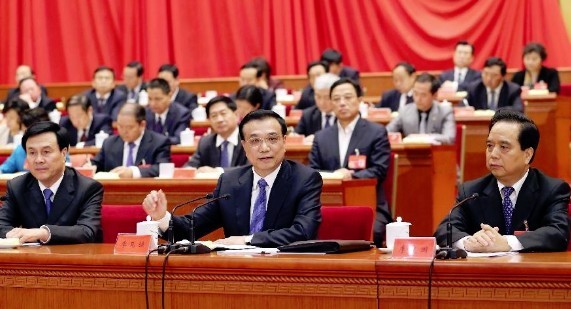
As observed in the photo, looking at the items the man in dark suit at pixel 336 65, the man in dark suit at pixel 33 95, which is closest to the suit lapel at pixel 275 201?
the man in dark suit at pixel 336 65

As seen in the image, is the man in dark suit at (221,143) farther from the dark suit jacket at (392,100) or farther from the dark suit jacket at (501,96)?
the dark suit jacket at (392,100)

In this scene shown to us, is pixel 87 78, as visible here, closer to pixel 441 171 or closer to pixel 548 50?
pixel 548 50

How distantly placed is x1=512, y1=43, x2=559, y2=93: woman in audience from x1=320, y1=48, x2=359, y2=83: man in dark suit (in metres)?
1.61

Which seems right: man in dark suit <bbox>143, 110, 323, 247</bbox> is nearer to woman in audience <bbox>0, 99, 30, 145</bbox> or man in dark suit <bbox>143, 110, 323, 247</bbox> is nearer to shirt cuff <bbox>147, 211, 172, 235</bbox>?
shirt cuff <bbox>147, 211, 172, 235</bbox>

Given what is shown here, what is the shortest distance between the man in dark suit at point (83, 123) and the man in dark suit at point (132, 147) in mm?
1409

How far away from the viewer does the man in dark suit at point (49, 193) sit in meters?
3.78

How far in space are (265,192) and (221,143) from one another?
2433 mm

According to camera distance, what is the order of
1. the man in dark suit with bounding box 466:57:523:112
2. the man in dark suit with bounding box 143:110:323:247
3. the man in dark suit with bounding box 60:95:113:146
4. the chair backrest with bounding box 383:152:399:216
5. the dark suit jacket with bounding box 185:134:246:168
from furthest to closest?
the man in dark suit with bounding box 466:57:523:112, the man in dark suit with bounding box 60:95:113:146, the dark suit jacket with bounding box 185:134:246:168, the chair backrest with bounding box 383:152:399:216, the man in dark suit with bounding box 143:110:323:247

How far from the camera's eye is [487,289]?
8.10ft

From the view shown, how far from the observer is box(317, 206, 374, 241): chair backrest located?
358 cm

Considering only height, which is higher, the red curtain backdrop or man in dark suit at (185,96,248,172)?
the red curtain backdrop

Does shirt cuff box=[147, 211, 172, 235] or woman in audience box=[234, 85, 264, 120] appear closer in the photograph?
shirt cuff box=[147, 211, 172, 235]

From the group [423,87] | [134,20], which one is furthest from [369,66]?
[423,87]

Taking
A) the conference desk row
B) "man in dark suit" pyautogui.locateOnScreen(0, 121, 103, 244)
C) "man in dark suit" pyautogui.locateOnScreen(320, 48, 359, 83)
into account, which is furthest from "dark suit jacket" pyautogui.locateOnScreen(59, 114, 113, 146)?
the conference desk row
